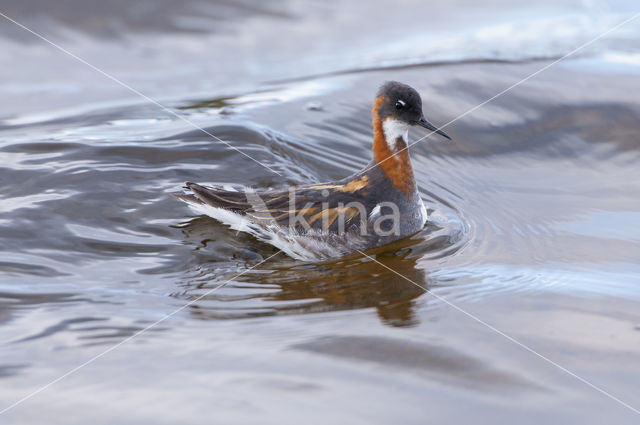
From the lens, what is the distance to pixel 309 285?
15.7 ft

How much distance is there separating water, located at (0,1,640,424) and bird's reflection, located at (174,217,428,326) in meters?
0.02

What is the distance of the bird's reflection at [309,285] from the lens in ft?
14.3

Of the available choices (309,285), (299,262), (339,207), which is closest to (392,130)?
(339,207)

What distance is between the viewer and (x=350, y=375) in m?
3.63

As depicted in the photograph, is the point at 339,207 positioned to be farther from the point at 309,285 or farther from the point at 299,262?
the point at 309,285

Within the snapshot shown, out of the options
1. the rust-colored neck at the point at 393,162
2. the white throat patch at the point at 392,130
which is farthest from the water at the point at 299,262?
the white throat patch at the point at 392,130

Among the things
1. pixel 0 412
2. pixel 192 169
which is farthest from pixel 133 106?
pixel 0 412

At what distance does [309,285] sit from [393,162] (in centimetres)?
152

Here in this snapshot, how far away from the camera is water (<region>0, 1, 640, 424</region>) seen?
3553 millimetres

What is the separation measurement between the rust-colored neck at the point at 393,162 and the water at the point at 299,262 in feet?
1.28

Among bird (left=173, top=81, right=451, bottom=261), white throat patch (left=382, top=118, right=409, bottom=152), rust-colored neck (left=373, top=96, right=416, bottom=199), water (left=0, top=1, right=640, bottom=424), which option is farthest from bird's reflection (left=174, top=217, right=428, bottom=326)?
white throat patch (left=382, top=118, right=409, bottom=152)

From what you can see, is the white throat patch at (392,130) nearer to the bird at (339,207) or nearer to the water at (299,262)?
the bird at (339,207)

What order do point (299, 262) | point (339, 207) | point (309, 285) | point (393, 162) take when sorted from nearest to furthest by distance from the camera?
point (309, 285) → point (299, 262) → point (339, 207) → point (393, 162)

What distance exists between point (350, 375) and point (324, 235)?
6.25ft
